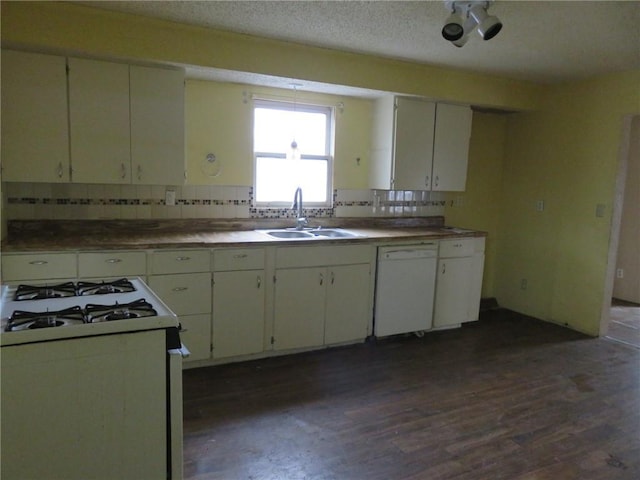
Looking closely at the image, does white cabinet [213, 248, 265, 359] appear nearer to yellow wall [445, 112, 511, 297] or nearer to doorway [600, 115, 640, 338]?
yellow wall [445, 112, 511, 297]

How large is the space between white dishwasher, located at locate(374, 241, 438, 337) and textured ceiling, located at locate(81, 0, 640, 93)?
1560 millimetres

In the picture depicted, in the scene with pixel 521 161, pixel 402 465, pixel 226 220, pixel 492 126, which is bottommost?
pixel 402 465

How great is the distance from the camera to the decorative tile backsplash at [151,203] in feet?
10.4

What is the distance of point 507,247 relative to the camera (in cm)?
504

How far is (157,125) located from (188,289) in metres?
1.14

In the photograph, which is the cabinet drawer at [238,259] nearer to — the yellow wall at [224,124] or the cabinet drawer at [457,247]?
the yellow wall at [224,124]

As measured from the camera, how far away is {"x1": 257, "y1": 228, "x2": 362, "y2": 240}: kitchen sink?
150 inches

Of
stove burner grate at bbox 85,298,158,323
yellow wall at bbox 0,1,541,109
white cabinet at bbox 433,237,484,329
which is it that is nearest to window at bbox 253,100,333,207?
yellow wall at bbox 0,1,541,109

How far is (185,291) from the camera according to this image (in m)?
3.11

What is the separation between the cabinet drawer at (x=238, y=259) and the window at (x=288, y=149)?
31.0 inches

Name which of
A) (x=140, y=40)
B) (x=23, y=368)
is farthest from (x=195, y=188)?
(x=23, y=368)

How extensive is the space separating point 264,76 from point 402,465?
266 centimetres

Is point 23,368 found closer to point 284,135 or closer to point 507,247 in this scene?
point 284,135

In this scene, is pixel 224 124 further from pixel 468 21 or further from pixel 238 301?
pixel 468 21
